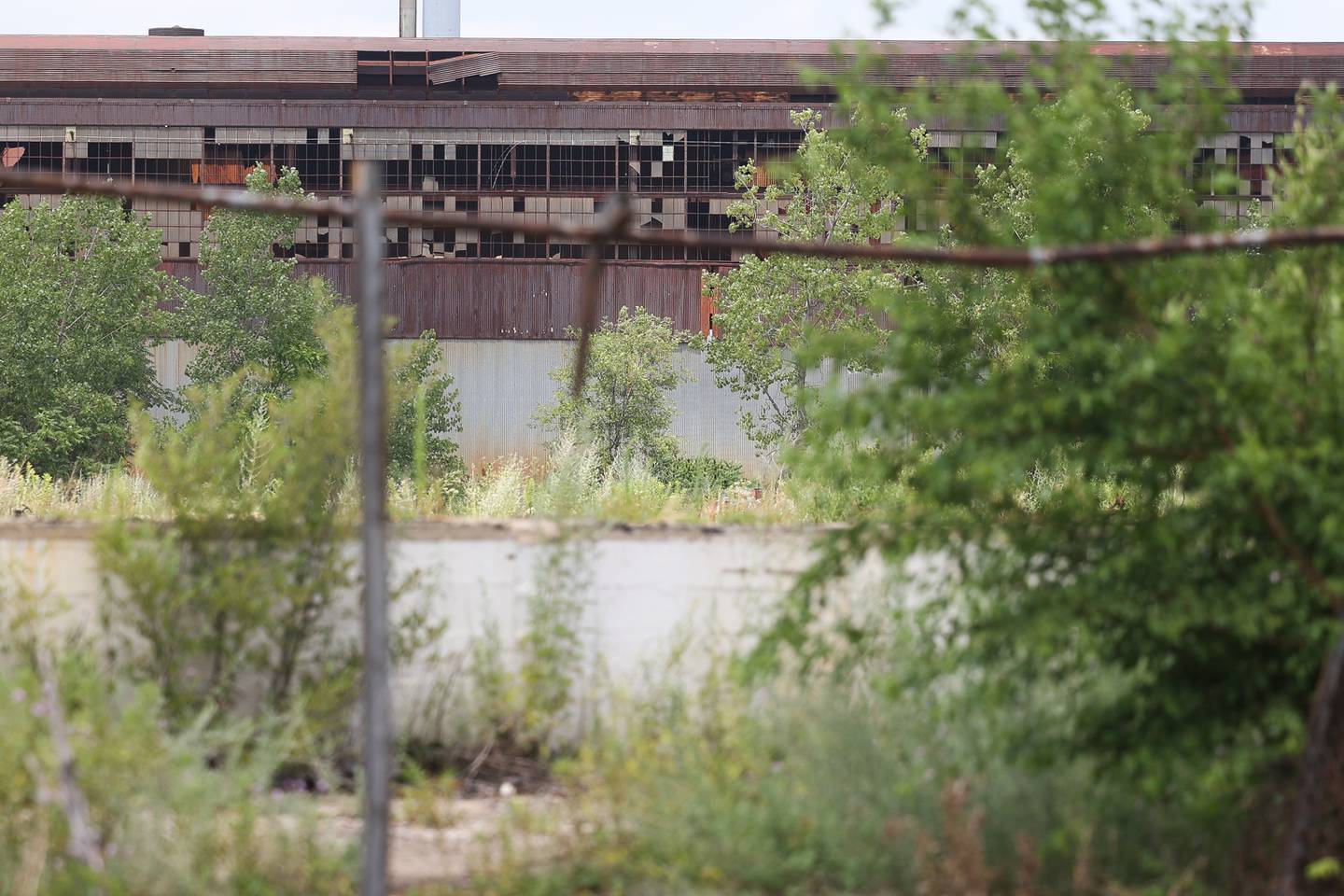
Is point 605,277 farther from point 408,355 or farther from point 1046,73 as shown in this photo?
point 1046,73

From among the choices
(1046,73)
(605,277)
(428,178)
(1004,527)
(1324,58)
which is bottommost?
(1004,527)

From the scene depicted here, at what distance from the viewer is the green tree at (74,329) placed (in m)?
21.4

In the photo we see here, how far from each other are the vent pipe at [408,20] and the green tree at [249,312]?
18.6 meters

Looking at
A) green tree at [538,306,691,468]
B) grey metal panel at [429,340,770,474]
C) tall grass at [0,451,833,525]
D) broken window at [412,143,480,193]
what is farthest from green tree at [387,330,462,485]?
broken window at [412,143,480,193]

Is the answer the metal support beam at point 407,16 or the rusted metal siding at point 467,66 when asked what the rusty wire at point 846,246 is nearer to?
the rusted metal siding at point 467,66

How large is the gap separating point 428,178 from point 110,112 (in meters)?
8.01

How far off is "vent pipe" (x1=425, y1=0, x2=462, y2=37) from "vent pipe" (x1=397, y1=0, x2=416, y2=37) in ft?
3.22

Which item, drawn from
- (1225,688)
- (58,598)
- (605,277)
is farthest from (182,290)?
(1225,688)

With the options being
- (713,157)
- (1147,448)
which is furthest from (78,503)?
(713,157)

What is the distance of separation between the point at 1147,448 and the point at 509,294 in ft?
96.4

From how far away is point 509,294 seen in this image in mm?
33156

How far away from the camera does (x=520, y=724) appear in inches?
262

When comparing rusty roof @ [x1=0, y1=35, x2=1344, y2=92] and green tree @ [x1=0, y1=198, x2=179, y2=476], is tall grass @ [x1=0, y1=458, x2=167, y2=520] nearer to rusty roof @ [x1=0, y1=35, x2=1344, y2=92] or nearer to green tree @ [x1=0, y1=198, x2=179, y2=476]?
green tree @ [x1=0, y1=198, x2=179, y2=476]

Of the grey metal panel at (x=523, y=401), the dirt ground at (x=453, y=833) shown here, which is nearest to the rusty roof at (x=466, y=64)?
the grey metal panel at (x=523, y=401)
